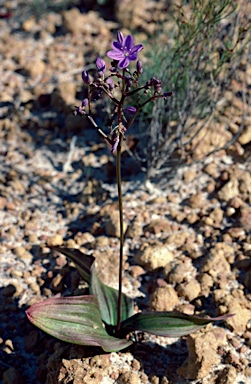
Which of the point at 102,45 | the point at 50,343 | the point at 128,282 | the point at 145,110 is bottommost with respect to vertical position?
the point at 50,343

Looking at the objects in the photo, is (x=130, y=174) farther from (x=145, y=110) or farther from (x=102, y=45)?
(x=102, y=45)

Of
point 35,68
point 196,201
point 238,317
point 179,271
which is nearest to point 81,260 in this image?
point 179,271

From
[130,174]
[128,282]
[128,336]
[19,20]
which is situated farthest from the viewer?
[19,20]

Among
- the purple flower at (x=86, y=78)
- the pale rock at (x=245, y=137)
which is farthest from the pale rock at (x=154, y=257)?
the purple flower at (x=86, y=78)

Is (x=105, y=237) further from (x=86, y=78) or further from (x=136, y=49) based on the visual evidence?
(x=136, y=49)

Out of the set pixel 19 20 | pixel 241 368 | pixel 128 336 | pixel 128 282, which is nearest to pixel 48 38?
pixel 19 20

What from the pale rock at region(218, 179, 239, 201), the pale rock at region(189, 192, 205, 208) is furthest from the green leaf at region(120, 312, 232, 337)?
the pale rock at region(218, 179, 239, 201)
